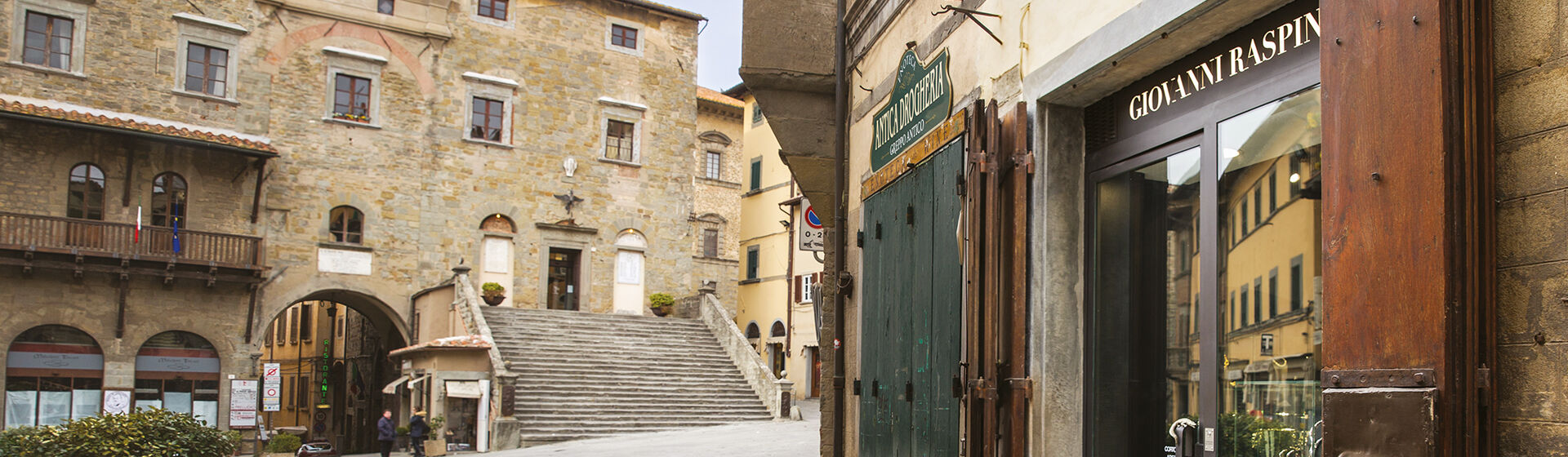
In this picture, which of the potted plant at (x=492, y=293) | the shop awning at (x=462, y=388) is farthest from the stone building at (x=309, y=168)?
the shop awning at (x=462, y=388)

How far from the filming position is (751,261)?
41.5m

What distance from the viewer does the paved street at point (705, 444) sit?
1766 centimetres

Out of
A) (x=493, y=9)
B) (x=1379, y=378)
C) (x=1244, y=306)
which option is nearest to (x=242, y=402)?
(x=493, y=9)

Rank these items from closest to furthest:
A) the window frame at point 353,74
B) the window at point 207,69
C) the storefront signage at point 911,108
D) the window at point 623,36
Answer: the storefront signage at point 911,108
the window at point 207,69
the window frame at point 353,74
the window at point 623,36

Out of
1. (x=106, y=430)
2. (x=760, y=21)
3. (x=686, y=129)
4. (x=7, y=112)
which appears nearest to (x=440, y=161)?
(x=686, y=129)

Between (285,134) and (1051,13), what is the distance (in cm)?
2710

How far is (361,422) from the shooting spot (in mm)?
35281

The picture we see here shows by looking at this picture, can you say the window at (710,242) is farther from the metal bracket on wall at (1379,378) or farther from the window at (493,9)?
the metal bracket on wall at (1379,378)

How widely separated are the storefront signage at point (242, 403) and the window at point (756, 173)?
18790mm

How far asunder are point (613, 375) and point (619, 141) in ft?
33.0

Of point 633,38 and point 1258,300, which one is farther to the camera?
point 633,38

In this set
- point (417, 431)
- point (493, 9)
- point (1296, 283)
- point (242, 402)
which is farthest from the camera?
point (493, 9)

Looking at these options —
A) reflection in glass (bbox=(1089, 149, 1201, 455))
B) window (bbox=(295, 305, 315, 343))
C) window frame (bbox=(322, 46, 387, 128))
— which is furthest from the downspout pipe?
window (bbox=(295, 305, 315, 343))

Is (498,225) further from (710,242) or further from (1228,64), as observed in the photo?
(1228,64)
